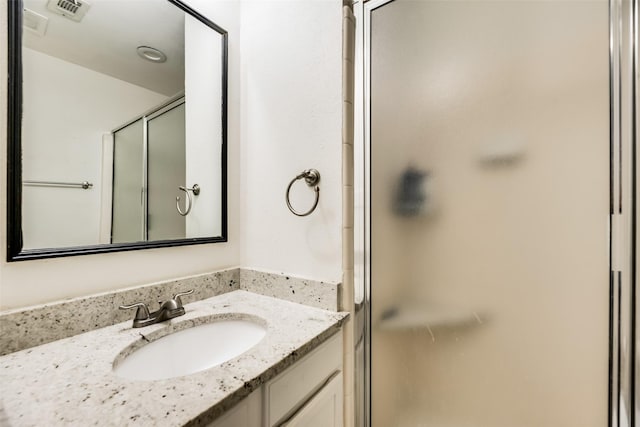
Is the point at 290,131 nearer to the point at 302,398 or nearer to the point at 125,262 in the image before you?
the point at 125,262

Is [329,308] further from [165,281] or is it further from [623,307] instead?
[623,307]

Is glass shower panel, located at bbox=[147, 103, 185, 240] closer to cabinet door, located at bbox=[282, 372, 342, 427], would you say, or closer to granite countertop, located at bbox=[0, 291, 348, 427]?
granite countertop, located at bbox=[0, 291, 348, 427]

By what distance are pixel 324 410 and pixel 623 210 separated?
970 millimetres

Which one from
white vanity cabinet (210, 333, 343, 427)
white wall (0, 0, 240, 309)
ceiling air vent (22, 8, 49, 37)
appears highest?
ceiling air vent (22, 8, 49, 37)

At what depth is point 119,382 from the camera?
1.82 ft

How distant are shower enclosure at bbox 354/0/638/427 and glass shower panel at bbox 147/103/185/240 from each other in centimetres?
70

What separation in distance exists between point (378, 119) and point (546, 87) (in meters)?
0.48

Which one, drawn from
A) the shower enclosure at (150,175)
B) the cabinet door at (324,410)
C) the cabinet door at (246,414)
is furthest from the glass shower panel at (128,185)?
the cabinet door at (324,410)

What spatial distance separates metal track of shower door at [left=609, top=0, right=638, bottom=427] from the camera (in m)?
0.63

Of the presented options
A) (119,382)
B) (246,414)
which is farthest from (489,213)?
(119,382)

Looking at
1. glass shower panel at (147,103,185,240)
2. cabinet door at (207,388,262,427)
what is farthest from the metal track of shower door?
glass shower panel at (147,103,185,240)

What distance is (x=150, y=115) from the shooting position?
3.24ft

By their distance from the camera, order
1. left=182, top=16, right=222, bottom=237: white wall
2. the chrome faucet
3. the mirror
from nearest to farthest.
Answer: the mirror, the chrome faucet, left=182, top=16, right=222, bottom=237: white wall

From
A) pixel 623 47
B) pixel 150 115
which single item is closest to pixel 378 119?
pixel 623 47
